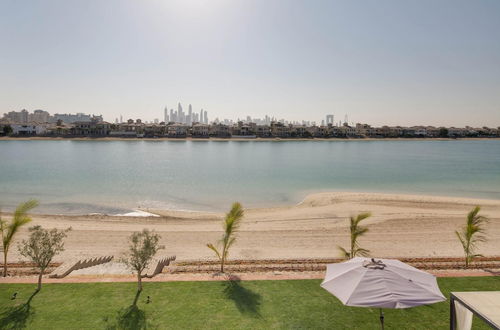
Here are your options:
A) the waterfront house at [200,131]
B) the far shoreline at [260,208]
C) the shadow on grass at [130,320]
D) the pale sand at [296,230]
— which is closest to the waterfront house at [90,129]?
the waterfront house at [200,131]

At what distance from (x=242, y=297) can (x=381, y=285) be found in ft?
13.5

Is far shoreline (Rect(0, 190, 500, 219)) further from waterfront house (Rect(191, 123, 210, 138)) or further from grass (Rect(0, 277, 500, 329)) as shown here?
Answer: waterfront house (Rect(191, 123, 210, 138))

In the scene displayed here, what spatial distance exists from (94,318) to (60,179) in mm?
42728

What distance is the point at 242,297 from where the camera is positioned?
839cm

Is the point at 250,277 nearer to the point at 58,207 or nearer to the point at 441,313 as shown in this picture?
the point at 441,313

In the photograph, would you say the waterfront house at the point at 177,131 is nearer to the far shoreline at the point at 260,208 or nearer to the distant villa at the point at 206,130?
the distant villa at the point at 206,130

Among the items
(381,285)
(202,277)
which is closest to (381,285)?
(381,285)

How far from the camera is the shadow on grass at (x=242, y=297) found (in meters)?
7.77

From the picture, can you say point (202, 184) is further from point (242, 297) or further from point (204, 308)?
point (204, 308)

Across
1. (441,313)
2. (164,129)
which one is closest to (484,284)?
(441,313)

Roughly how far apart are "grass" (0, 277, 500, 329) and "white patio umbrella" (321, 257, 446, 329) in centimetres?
190

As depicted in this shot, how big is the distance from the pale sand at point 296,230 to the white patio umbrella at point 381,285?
880cm

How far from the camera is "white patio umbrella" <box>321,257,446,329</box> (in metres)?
5.19

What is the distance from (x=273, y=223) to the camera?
872 inches
